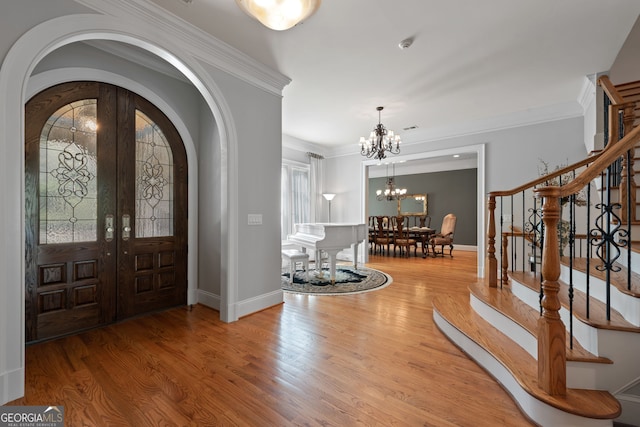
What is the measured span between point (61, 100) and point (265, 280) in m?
2.63

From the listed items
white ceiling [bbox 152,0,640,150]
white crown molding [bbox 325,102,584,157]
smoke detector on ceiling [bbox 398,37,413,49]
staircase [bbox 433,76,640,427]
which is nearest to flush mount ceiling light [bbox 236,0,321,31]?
white ceiling [bbox 152,0,640,150]

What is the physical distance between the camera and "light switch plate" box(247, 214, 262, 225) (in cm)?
313

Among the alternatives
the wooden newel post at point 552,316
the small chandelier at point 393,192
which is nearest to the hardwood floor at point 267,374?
the wooden newel post at point 552,316

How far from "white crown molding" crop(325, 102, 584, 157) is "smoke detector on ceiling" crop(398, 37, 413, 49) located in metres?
3.02

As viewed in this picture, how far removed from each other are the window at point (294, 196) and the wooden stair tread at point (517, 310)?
421 centimetres

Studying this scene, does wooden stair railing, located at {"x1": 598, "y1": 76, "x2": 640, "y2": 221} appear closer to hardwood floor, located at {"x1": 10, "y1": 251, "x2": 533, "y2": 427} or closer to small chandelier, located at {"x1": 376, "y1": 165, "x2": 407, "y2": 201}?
hardwood floor, located at {"x1": 10, "y1": 251, "x2": 533, "y2": 427}

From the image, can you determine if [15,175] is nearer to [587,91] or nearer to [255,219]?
[255,219]

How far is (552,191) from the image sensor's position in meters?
1.47

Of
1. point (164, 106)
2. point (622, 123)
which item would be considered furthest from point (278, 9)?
point (622, 123)

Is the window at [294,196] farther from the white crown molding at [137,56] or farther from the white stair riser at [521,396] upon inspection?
the white stair riser at [521,396]

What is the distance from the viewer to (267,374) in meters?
1.96

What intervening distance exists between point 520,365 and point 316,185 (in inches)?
226

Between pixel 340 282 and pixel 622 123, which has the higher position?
pixel 622 123

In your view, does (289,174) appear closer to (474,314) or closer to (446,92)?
(446,92)
